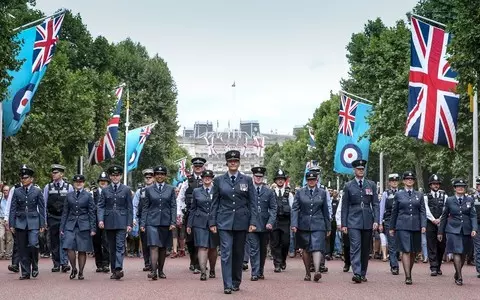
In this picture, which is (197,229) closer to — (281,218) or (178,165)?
(281,218)

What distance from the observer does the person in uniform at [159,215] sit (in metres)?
18.6

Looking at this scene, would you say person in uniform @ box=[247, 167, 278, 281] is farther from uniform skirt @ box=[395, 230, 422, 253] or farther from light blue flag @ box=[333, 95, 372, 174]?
light blue flag @ box=[333, 95, 372, 174]

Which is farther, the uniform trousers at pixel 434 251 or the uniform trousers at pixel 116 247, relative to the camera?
the uniform trousers at pixel 434 251

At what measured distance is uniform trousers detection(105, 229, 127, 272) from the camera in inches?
725

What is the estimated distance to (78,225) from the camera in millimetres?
18547

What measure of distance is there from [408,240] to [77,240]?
5977mm

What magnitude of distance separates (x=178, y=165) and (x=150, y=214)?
237ft

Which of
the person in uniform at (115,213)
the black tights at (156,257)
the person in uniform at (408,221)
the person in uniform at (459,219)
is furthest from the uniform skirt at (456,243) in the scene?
the person in uniform at (115,213)

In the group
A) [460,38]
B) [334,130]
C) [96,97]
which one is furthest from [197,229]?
[334,130]

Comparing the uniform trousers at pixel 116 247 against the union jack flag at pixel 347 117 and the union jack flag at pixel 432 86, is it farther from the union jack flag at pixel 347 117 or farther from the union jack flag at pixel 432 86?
the union jack flag at pixel 347 117

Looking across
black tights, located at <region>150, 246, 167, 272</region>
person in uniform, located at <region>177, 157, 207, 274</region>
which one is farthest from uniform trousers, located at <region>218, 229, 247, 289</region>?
person in uniform, located at <region>177, 157, 207, 274</region>

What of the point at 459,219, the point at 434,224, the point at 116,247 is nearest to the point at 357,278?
the point at 459,219

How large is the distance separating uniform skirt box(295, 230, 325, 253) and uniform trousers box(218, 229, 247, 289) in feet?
7.84

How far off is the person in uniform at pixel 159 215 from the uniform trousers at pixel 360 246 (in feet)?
10.8
